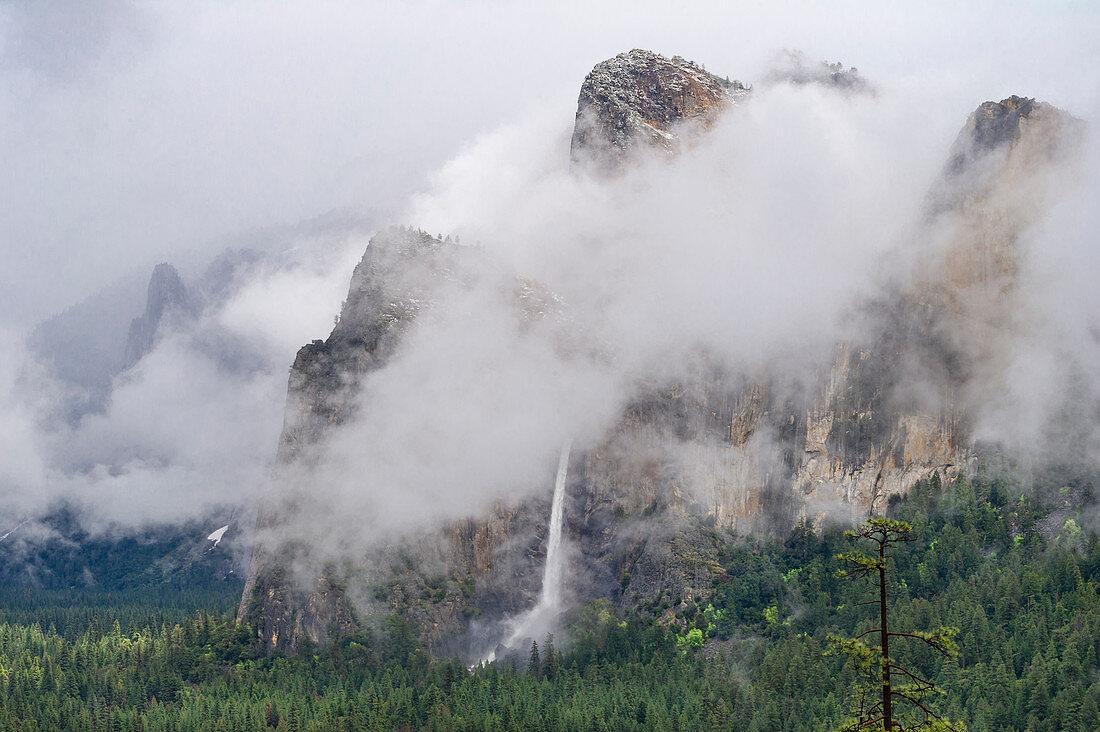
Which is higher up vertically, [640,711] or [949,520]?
[949,520]

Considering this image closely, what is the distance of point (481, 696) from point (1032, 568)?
239 ft

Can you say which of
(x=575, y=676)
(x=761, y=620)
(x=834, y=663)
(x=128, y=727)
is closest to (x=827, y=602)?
(x=761, y=620)

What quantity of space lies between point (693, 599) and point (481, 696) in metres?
40.1

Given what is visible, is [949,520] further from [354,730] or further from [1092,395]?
[354,730]

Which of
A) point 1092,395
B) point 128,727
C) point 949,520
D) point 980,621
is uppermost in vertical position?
point 1092,395

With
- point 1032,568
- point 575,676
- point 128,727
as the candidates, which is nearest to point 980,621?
point 1032,568

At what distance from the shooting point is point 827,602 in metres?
187

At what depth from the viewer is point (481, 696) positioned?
174875 mm

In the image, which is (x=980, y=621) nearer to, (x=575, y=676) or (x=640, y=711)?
(x=640, y=711)

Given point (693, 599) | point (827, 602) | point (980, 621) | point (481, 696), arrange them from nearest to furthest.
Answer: point (980, 621), point (481, 696), point (827, 602), point (693, 599)

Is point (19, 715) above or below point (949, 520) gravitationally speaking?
below

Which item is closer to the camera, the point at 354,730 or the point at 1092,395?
the point at 354,730

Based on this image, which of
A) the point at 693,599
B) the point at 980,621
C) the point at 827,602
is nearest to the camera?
the point at 980,621

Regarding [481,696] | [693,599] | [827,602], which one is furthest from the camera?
[693,599]
